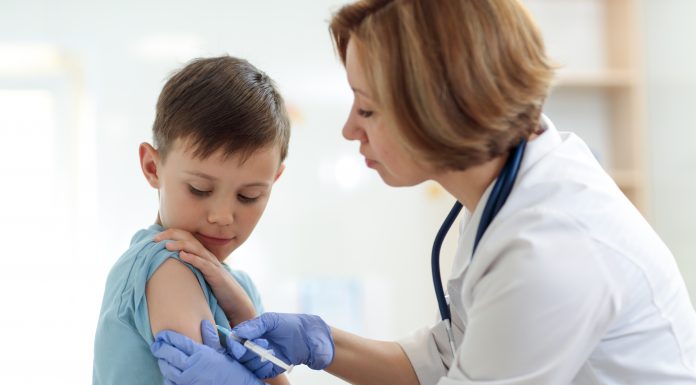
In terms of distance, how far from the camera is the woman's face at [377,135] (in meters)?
1.30

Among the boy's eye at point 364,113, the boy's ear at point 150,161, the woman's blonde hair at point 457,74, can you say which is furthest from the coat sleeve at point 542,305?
the boy's ear at point 150,161

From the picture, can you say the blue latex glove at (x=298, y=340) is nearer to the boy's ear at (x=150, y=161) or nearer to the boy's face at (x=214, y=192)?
the boy's face at (x=214, y=192)

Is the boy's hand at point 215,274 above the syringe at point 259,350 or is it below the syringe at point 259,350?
above

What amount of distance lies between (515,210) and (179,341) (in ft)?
1.85

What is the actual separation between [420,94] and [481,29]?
13cm

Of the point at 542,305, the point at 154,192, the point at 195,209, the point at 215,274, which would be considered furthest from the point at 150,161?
the point at 154,192

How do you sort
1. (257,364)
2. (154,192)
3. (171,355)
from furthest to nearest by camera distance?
(154,192) → (257,364) → (171,355)

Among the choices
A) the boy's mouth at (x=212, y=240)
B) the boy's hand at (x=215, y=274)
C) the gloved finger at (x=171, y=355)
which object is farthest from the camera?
the boy's mouth at (x=212, y=240)

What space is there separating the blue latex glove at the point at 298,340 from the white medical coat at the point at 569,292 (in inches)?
13.8

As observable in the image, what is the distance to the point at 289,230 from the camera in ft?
11.6

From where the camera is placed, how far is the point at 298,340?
1548mm

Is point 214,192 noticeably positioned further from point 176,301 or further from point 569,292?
A: point 569,292

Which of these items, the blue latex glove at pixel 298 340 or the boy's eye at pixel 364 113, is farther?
the blue latex glove at pixel 298 340

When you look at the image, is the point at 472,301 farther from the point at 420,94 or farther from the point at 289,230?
the point at 289,230
